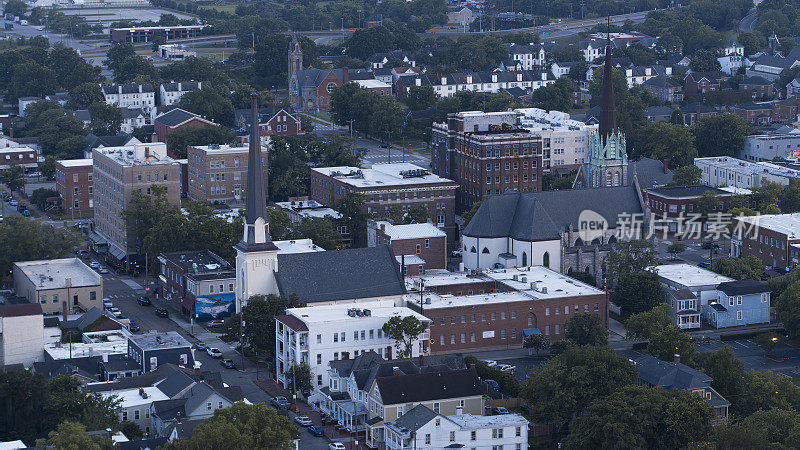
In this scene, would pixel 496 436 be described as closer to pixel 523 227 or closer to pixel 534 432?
pixel 534 432

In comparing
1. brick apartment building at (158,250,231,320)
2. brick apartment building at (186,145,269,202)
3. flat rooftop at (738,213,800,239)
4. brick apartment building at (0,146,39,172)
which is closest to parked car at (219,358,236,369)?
brick apartment building at (158,250,231,320)

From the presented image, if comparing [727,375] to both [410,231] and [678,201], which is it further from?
[678,201]

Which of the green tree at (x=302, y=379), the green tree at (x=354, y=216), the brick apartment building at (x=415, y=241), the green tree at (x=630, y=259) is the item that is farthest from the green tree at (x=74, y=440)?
the green tree at (x=354, y=216)

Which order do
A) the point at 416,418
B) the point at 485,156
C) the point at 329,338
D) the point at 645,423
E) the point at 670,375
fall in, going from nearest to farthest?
the point at 645,423, the point at 416,418, the point at 670,375, the point at 329,338, the point at 485,156

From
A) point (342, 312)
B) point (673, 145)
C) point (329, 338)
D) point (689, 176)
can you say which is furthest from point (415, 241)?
point (673, 145)

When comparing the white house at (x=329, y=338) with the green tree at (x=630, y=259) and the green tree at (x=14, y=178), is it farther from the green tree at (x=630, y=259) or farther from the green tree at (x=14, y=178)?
the green tree at (x=14, y=178)

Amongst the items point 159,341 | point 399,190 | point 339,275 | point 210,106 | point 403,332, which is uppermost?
point 210,106

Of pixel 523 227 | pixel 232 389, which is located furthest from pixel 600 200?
pixel 232 389

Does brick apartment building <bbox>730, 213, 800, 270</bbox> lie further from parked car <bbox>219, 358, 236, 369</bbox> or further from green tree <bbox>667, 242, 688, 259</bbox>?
parked car <bbox>219, 358, 236, 369</bbox>
